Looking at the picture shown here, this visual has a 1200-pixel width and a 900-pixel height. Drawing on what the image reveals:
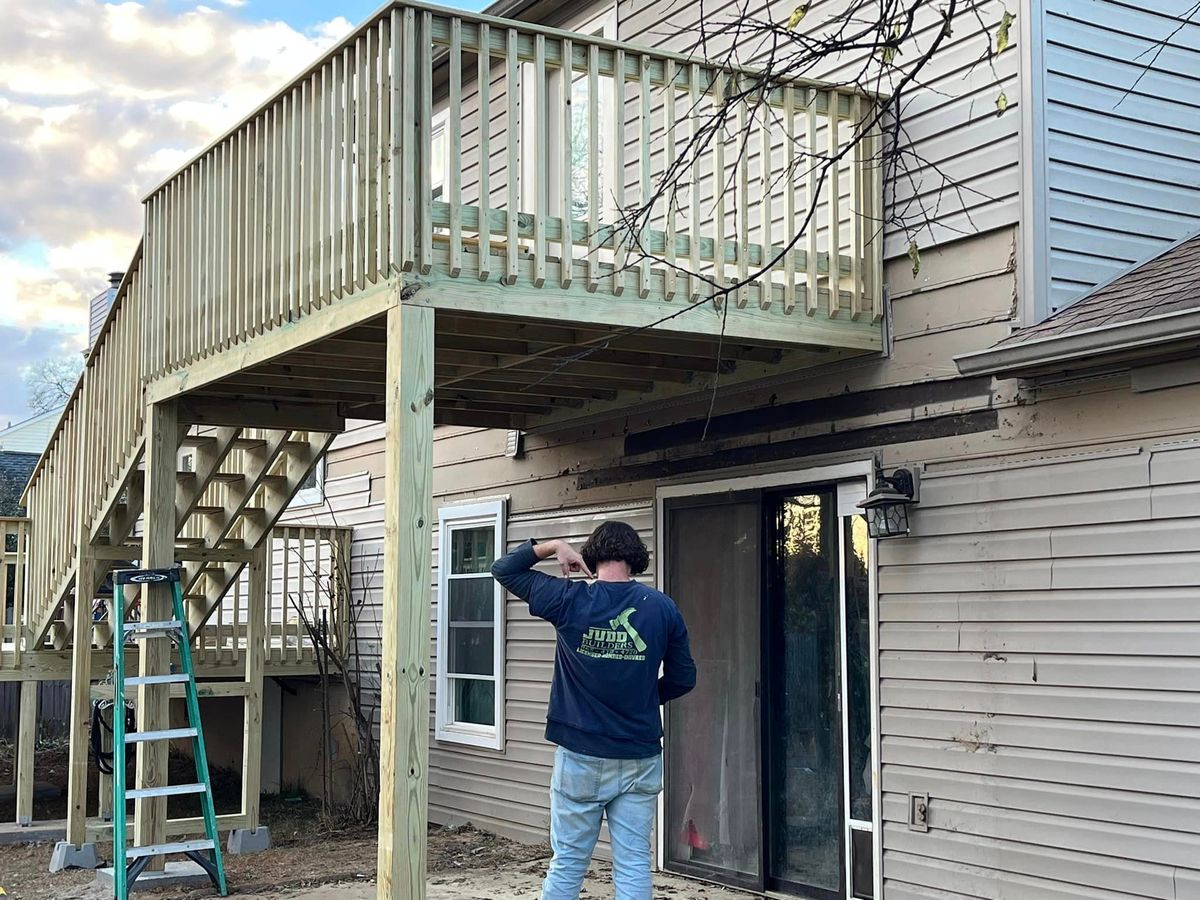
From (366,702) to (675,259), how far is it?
22.0ft

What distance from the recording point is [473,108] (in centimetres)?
1220

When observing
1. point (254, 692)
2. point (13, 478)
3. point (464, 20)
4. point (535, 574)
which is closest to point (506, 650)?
point (254, 692)

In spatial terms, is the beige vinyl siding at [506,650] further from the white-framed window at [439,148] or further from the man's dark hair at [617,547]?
the man's dark hair at [617,547]

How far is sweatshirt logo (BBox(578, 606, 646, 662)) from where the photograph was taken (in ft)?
16.6

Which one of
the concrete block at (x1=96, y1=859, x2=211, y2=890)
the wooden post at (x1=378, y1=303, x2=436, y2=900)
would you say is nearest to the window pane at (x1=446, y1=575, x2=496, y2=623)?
the concrete block at (x1=96, y1=859, x2=211, y2=890)

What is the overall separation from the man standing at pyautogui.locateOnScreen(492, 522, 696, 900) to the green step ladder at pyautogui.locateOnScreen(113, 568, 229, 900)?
11.1ft

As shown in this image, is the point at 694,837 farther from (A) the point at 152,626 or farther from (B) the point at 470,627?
(A) the point at 152,626

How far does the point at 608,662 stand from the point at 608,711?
182mm

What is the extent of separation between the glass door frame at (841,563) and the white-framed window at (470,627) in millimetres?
2088

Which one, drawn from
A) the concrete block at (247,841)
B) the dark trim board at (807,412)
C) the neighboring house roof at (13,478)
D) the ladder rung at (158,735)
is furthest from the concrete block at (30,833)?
the neighboring house roof at (13,478)

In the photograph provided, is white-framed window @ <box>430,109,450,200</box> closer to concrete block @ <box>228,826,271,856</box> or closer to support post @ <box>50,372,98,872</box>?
support post @ <box>50,372,98,872</box>

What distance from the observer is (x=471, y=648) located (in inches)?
413

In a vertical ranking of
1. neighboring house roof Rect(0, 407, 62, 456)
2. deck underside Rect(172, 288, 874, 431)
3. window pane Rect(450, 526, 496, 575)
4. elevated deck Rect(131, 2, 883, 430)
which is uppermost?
neighboring house roof Rect(0, 407, 62, 456)

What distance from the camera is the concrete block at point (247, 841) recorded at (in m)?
9.57
